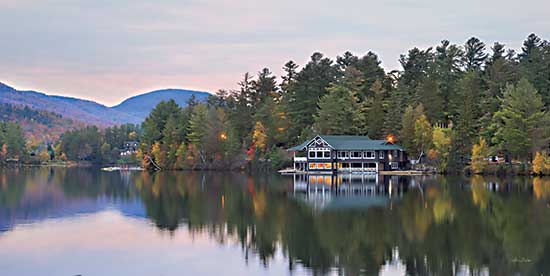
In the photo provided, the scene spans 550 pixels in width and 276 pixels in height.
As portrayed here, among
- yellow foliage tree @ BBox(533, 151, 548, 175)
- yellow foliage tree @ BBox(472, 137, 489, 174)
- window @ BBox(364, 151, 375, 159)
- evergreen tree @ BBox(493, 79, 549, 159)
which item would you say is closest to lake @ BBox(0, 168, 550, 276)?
yellow foliage tree @ BBox(533, 151, 548, 175)

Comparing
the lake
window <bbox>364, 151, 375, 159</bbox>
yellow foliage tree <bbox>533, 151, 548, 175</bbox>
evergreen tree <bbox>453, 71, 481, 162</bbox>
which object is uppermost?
evergreen tree <bbox>453, 71, 481, 162</bbox>

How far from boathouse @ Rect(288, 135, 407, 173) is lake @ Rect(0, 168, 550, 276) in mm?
27864

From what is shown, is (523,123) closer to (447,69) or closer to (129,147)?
(447,69)

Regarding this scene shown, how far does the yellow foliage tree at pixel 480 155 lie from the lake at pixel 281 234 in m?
18.1

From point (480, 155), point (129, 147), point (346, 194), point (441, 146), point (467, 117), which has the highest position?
point (467, 117)

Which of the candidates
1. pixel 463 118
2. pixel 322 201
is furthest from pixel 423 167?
pixel 322 201

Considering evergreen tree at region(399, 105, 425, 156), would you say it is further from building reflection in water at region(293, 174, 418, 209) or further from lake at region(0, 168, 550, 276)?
lake at region(0, 168, 550, 276)

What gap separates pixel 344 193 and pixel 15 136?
89.8 meters

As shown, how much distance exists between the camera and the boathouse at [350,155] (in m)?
69.1

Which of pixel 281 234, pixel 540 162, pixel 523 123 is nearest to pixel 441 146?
pixel 523 123

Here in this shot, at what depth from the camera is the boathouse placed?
227 feet

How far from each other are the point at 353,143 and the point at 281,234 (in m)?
46.8

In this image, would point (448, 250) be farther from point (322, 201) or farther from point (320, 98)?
point (320, 98)

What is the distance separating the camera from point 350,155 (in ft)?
229
